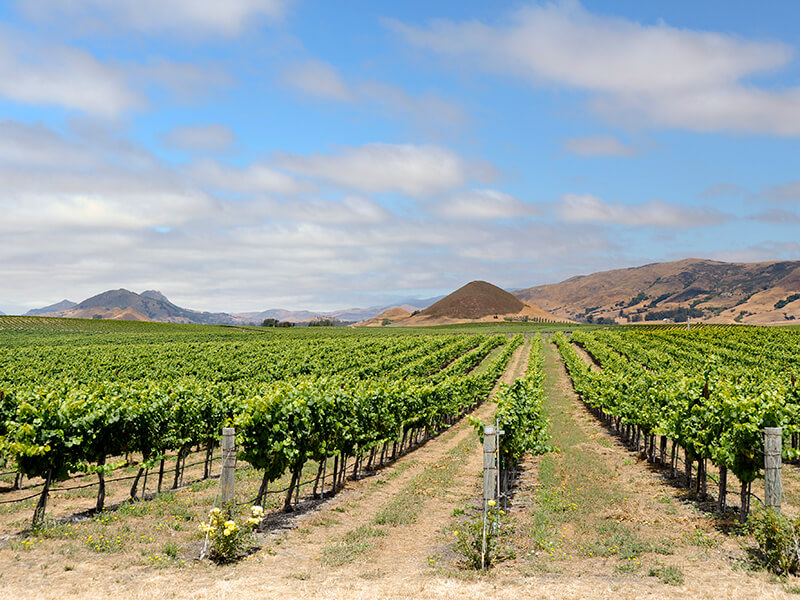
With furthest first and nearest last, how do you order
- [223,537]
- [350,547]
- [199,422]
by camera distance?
1. [199,422]
2. [350,547]
3. [223,537]

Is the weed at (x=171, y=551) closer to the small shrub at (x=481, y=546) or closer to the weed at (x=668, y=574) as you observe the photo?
the small shrub at (x=481, y=546)

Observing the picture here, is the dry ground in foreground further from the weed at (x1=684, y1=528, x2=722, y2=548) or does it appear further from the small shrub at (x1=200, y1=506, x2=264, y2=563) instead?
the small shrub at (x1=200, y1=506, x2=264, y2=563)

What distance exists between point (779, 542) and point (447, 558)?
212 inches

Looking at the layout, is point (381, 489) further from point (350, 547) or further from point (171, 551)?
point (171, 551)

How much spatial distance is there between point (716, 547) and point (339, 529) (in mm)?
7600

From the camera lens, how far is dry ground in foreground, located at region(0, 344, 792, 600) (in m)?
7.62

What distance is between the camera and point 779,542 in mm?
8141

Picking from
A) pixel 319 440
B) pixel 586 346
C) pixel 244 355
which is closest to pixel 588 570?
pixel 319 440

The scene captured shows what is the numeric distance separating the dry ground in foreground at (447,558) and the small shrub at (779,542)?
0.43 metres

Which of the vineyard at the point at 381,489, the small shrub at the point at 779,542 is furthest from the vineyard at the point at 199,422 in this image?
the small shrub at the point at 779,542

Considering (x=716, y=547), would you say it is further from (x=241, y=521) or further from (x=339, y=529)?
(x=241, y=521)

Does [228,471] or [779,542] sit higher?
[228,471]

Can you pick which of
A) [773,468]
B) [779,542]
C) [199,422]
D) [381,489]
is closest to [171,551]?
[199,422]

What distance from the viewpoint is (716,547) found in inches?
368
